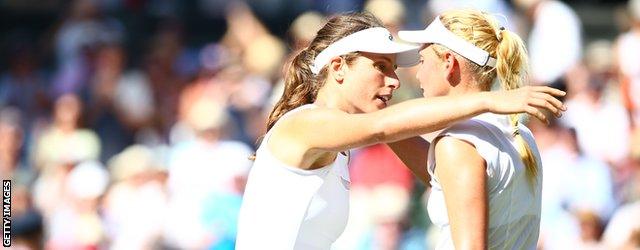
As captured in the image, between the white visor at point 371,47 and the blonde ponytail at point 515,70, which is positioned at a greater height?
the white visor at point 371,47

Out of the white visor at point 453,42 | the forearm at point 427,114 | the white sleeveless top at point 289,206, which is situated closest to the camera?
the forearm at point 427,114

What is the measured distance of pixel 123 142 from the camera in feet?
31.0

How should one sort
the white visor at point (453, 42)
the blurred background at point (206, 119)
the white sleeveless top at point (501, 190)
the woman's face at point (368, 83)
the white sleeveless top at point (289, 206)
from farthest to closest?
the blurred background at point (206, 119)
the woman's face at point (368, 83)
the white sleeveless top at point (289, 206)
the white visor at point (453, 42)
the white sleeveless top at point (501, 190)

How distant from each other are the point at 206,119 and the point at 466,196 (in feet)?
17.2

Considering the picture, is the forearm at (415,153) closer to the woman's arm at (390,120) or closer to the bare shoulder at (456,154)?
the woman's arm at (390,120)

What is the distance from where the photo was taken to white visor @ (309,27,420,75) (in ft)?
12.3

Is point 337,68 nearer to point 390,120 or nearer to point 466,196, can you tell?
point 390,120

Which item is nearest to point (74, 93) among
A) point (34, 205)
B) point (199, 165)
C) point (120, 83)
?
point (120, 83)

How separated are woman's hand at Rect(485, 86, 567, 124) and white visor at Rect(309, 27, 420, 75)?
537 mm

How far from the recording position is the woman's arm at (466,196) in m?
3.30

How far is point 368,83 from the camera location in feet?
12.4

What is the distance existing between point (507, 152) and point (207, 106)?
562cm
